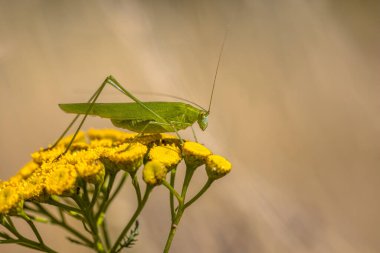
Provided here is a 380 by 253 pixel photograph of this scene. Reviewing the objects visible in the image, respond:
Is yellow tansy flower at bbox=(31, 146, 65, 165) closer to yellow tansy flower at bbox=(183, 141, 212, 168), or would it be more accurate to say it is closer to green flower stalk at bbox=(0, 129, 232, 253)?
green flower stalk at bbox=(0, 129, 232, 253)

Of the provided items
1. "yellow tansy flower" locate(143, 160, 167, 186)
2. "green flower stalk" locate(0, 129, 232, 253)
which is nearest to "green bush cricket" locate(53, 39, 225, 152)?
"green flower stalk" locate(0, 129, 232, 253)

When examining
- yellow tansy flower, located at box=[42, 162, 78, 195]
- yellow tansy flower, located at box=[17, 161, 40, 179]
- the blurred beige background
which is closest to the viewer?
yellow tansy flower, located at box=[42, 162, 78, 195]

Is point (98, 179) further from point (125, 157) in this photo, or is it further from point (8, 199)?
point (8, 199)

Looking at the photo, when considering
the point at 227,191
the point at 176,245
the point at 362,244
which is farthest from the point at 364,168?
the point at 176,245

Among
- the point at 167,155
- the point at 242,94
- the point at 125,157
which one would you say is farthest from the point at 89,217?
the point at 242,94

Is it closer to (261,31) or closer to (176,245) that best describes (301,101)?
(261,31)

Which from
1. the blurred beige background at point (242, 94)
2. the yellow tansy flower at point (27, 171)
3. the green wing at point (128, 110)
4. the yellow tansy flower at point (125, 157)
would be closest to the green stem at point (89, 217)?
the yellow tansy flower at point (125, 157)
